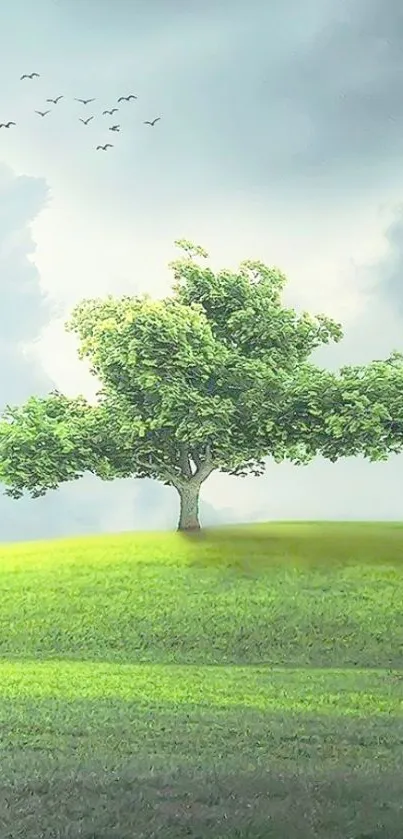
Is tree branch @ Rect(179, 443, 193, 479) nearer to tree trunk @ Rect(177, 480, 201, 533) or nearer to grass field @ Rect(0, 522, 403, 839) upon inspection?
tree trunk @ Rect(177, 480, 201, 533)

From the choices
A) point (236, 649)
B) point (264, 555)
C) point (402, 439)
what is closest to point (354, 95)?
point (402, 439)

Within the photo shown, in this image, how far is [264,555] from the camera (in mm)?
5395

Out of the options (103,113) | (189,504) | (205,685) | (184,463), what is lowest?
(205,685)

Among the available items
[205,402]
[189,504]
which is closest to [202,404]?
[205,402]

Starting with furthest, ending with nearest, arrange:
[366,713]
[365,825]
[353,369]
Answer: [353,369] < [366,713] < [365,825]

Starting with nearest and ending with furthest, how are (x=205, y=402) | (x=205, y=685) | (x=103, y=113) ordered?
(x=205, y=685) → (x=103, y=113) → (x=205, y=402)

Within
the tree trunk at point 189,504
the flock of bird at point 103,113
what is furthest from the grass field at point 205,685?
the flock of bird at point 103,113

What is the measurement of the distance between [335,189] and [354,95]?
39 cm

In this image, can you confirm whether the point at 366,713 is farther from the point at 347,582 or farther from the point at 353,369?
the point at 353,369

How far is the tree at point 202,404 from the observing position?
5.33 metres

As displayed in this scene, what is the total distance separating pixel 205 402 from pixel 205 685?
1271 millimetres

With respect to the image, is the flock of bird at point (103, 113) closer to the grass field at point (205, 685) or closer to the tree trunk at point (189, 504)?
the tree trunk at point (189, 504)

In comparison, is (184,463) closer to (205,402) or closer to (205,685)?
(205,402)

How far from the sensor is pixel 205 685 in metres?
4.66
